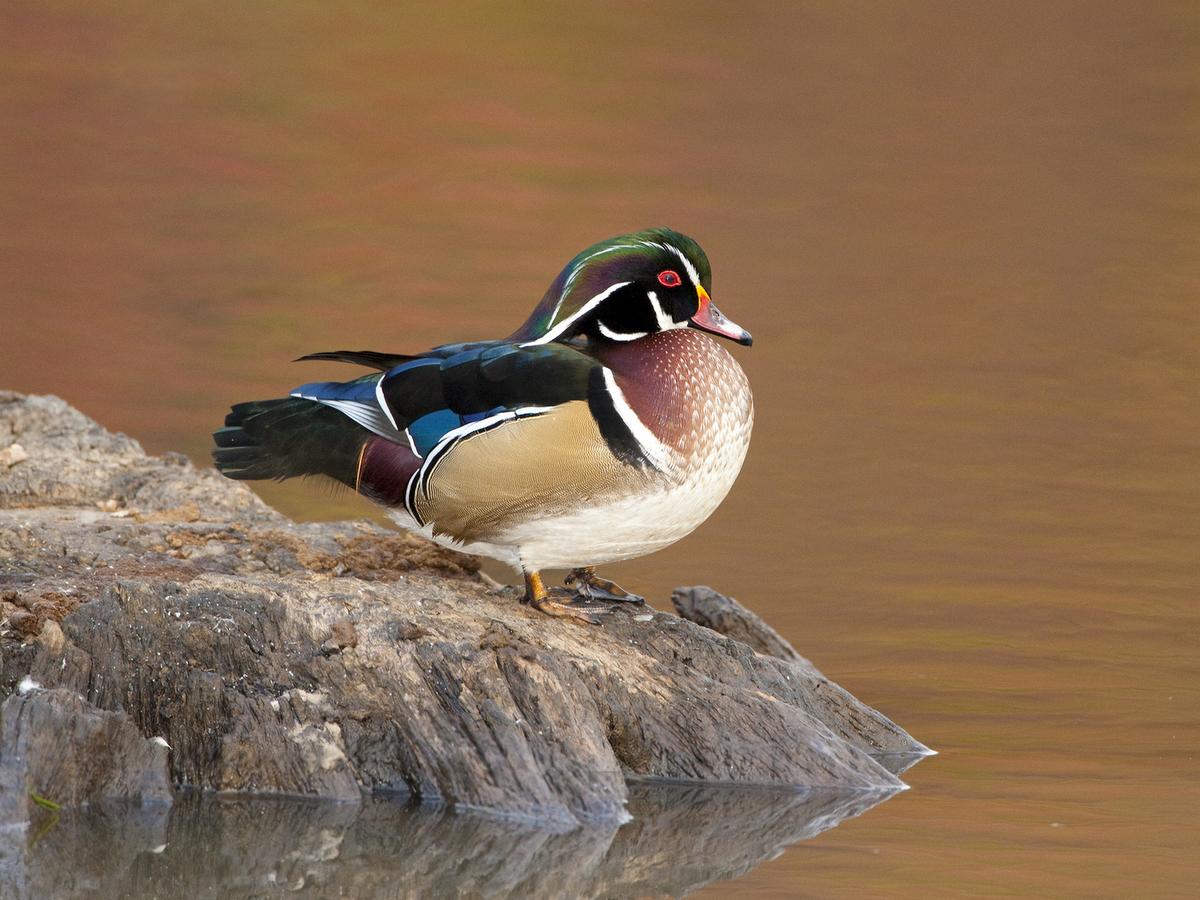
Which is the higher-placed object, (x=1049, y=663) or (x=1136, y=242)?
(x=1136, y=242)

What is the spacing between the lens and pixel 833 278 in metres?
13.1

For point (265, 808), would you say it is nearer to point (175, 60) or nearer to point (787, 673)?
point (787, 673)

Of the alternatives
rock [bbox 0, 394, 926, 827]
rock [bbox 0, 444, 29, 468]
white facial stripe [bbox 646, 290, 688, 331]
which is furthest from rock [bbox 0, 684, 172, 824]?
rock [bbox 0, 444, 29, 468]

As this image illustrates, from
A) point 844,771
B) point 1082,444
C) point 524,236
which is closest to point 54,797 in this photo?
point 844,771

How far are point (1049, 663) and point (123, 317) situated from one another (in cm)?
699

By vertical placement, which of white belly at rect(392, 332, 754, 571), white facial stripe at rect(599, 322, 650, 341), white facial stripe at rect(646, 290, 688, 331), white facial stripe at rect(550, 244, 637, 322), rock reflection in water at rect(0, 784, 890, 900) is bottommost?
rock reflection in water at rect(0, 784, 890, 900)

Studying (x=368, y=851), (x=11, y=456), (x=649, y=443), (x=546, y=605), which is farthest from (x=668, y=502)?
(x=11, y=456)

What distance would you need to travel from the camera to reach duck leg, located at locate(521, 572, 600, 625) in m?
5.68

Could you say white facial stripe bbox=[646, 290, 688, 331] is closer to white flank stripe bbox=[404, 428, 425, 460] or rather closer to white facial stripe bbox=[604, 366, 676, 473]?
white facial stripe bbox=[604, 366, 676, 473]

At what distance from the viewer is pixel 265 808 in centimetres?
482

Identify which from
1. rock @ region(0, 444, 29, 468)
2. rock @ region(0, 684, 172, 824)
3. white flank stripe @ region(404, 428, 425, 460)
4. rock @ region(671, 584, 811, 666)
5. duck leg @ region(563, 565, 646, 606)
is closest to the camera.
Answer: rock @ region(0, 684, 172, 824)

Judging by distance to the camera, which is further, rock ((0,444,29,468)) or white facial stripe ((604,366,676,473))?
rock ((0,444,29,468))

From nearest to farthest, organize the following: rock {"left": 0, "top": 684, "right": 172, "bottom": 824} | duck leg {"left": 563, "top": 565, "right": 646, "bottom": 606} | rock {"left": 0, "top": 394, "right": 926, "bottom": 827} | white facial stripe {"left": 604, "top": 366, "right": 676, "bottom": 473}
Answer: rock {"left": 0, "top": 684, "right": 172, "bottom": 824} → rock {"left": 0, "top": 394, "right": 926, "bottom": 827} → white facial stripe {"left": 604, "top": 366, "right": 676, "bottom": 473} → duck leg {"left": 563, "top": 565, "right": 646, "bottom": 606}

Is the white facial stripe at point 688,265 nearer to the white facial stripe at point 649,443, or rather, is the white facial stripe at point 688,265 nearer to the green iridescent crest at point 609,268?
the green iridescent crest at point 609,268
